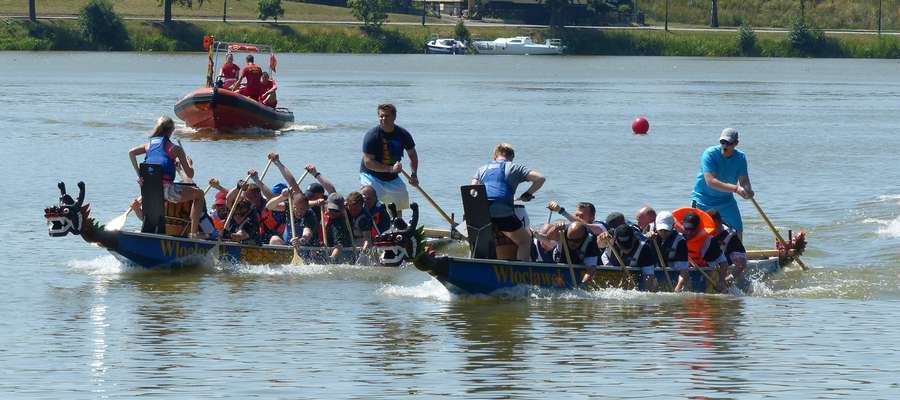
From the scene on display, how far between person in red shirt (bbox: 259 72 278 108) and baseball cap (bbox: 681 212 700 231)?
2603 centimetres

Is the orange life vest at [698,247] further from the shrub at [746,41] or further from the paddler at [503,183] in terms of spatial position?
the shrub at [746,41]

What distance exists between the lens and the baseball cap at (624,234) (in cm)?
1678

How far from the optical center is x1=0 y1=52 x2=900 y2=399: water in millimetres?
13039

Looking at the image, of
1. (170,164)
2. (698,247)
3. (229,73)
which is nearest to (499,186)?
(698,247)

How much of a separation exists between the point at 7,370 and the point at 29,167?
2123cm

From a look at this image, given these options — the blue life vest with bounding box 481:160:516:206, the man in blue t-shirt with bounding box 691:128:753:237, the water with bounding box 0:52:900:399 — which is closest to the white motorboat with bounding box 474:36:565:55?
the water with bounding box 0:52:900:399

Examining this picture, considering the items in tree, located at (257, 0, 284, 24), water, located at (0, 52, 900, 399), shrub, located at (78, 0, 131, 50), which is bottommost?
water, located at (0, 52, 900, 399)

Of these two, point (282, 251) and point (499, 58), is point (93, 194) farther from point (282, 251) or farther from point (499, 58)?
point (499, 58)

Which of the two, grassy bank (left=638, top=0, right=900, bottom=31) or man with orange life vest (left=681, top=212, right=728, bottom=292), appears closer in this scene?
man with orange life vest (left=681, top=212, right=728, bottom=292)

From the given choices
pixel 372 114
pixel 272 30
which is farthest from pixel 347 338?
pixel 272 30

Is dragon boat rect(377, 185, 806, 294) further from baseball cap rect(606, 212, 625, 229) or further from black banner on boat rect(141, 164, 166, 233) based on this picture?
black banner on boat rect(141, 164, 166, 233)

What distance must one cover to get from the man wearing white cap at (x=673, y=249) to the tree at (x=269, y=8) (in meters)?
90.7

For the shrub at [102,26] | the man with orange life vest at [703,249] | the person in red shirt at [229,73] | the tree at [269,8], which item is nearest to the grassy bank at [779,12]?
the tree at [269,8]

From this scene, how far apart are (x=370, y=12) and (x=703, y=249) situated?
92.7 m
